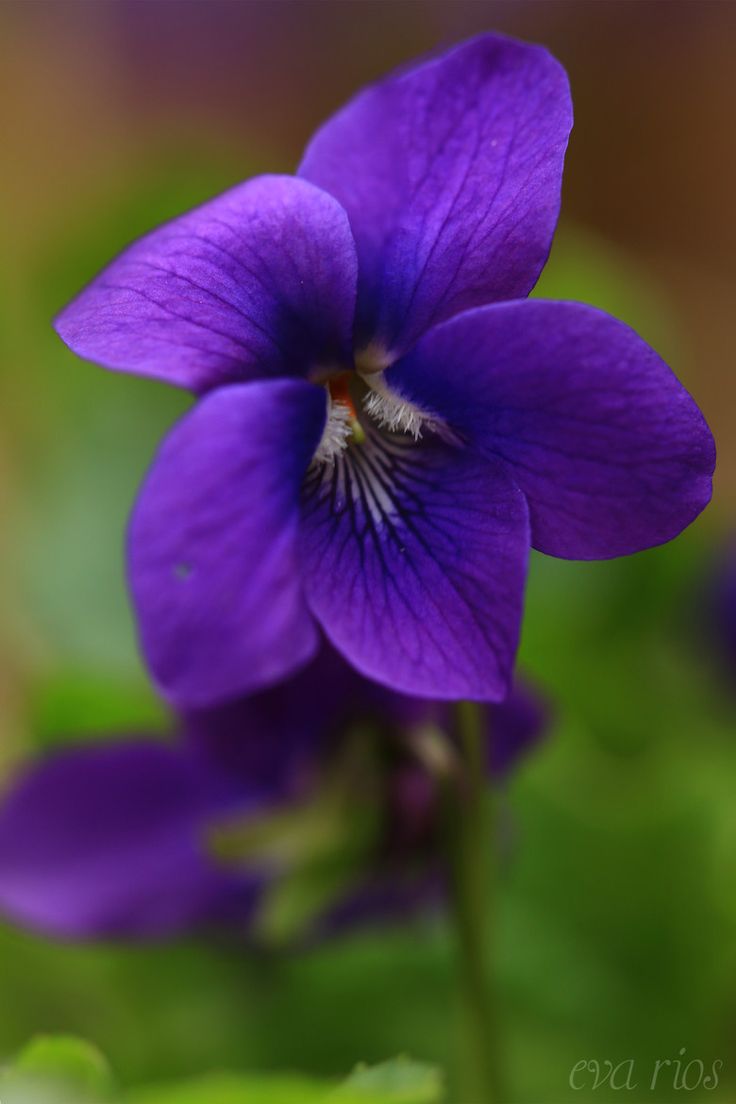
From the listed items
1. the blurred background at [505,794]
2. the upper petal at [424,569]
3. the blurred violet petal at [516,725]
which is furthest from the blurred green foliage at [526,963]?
the upper petal at [424,569]

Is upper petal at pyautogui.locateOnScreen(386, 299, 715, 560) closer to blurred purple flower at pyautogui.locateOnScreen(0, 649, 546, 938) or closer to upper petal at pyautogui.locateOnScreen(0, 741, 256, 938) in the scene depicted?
blurred purple flower at pyautogui.locateOnScreen(0, 649, 546, 938)

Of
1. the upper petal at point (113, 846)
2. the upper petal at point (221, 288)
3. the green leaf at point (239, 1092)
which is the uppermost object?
the upper petal at point (221, 288)

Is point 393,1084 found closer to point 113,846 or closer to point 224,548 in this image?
point 224,548

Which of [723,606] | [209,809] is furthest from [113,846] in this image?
[723,606]

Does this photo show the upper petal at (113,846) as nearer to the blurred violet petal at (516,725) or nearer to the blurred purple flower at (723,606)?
the blurred violet petal at (516,725)

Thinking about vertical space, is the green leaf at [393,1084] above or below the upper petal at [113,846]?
above

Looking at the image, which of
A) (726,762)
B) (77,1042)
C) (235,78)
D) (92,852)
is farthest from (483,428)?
(235,78)

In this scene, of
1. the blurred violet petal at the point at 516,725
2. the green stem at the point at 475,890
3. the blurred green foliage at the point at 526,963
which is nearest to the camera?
the green stem at the point at 475,890

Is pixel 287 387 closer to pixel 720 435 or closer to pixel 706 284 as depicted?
pixel 720 435
